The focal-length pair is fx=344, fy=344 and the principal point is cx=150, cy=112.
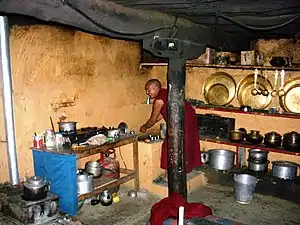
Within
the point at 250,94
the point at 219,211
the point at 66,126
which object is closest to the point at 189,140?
the point at 219,211

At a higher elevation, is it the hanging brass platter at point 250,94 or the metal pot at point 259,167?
the hanging brass platter at point 250,94

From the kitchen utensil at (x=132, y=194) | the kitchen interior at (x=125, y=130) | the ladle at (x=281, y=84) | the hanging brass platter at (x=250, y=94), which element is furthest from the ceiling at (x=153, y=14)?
the kitchen utensil at (x=132, y=194)

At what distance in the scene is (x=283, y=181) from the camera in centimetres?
662

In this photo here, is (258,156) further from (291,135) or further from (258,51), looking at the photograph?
(258,51)

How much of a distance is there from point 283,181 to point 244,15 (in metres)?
3.50

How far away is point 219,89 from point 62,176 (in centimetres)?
416

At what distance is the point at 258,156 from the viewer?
7.00m

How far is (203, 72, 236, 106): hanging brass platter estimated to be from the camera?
306 inches

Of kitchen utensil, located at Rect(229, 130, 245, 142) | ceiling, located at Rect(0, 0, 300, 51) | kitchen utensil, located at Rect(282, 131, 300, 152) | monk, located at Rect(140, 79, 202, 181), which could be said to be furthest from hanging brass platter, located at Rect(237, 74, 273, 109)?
ceiling, located at Rect(0, 0, 300, 51)

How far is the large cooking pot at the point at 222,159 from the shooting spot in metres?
7.33

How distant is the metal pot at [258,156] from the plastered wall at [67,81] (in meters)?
2.75

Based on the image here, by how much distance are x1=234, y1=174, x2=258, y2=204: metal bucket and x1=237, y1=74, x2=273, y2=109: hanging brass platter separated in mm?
1709

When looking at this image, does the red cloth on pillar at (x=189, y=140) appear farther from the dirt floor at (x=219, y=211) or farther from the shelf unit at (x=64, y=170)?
the shelf unit at (x=64, y=170)

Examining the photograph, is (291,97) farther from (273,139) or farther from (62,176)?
(62,176)
